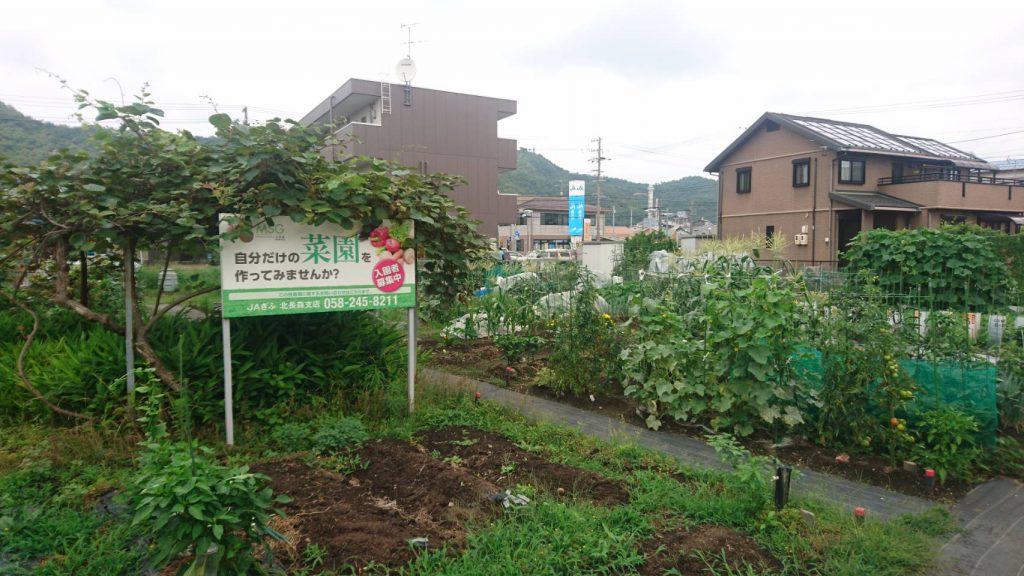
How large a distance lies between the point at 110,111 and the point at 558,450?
4.27 metres

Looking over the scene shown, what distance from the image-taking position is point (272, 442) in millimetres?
4898

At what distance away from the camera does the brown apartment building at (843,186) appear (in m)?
25.5

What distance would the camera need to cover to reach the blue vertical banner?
38125 mm

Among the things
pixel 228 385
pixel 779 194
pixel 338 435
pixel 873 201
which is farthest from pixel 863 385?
pixel 779 194

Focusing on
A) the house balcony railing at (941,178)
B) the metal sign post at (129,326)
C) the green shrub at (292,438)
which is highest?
the house balcony railing at (941,178)

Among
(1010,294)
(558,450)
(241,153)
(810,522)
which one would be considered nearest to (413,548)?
(558,450)

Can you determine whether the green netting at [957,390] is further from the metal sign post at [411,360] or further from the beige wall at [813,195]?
the beige wall at [813,195]

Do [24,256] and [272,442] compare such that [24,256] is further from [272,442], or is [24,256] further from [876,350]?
[876,350]

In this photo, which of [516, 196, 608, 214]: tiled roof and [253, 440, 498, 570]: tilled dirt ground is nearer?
[253, 440, 498, 570]: tilled dirt ground

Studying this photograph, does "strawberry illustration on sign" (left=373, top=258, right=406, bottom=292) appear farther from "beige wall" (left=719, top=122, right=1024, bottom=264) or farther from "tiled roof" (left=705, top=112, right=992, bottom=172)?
"tiled roof" (left=705, top=112, right=992, bottom=172)

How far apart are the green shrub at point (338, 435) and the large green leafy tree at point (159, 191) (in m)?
1.31

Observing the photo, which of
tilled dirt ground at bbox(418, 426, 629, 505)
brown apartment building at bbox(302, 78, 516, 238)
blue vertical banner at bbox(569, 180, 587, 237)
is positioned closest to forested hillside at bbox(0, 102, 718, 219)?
blue vertical banner at bbox(569, 180, 587, 237)

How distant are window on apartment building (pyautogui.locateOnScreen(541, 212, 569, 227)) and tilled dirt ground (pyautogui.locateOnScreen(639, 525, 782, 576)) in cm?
5895

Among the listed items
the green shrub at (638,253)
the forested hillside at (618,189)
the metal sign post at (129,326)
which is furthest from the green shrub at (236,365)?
the forested hillside at (618,189)
